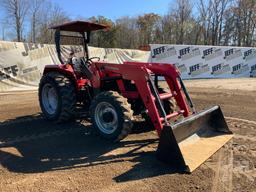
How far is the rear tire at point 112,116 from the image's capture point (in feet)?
18.0

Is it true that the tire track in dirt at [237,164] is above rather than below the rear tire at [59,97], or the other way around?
below

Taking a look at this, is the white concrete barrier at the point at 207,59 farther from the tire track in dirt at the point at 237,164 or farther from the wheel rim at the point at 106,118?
the wheel rim at the point at 106,118

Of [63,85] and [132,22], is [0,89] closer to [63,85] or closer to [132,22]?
[63,85]

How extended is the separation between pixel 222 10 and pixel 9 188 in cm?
4785

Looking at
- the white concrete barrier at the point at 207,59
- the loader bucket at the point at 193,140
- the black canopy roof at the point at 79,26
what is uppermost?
the black canopy roof at the point at 79,26

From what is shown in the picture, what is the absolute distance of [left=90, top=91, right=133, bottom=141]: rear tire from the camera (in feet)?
18.0

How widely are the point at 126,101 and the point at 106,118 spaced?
1.67 feet

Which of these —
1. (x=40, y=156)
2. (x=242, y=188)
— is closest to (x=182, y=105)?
(x=242, y=188)

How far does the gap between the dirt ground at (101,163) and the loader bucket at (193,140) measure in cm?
12

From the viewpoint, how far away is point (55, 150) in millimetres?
5473

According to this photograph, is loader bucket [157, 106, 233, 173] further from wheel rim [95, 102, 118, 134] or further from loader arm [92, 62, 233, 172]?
wheel rim [95, 102, 118, 134]

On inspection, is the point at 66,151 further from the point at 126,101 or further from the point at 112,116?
the point at 126,101

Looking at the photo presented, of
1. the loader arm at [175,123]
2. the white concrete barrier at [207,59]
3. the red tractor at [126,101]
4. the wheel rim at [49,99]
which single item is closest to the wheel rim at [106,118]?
the red tractor at [126,101]

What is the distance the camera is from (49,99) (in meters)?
7.89
